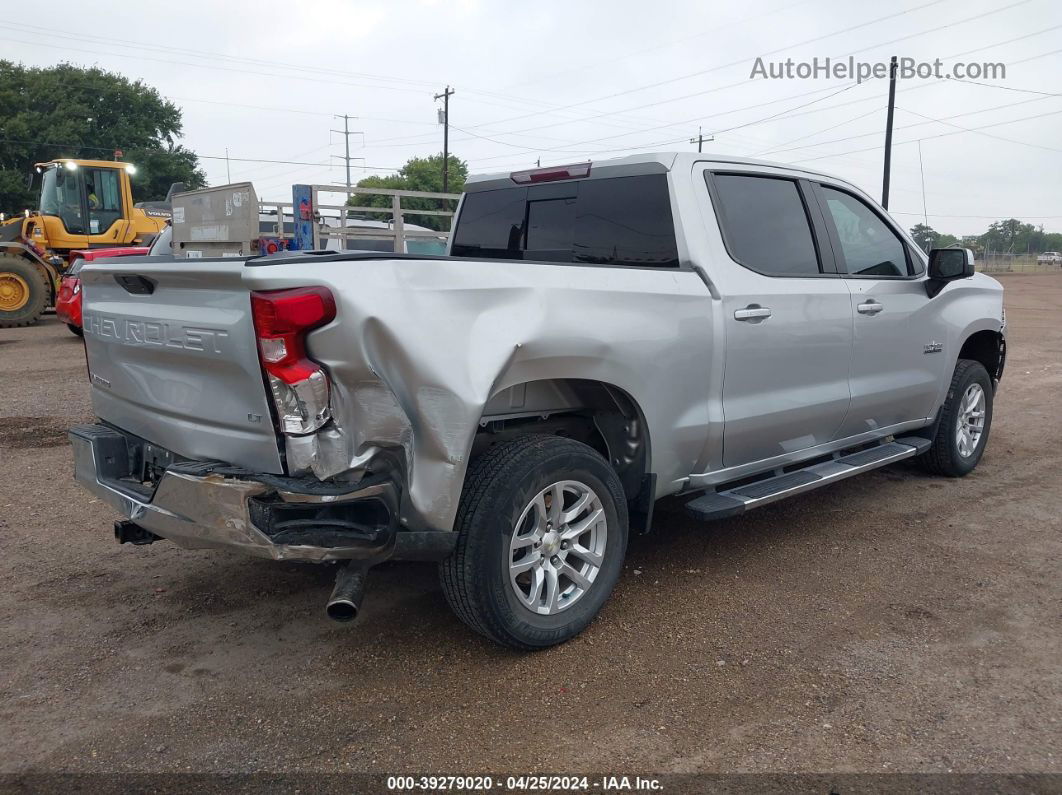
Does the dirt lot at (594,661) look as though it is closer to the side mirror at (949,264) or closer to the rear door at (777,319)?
the rear door at (777,319)

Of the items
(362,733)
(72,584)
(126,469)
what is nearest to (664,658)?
(362,733)

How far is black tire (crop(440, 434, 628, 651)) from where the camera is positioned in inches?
122

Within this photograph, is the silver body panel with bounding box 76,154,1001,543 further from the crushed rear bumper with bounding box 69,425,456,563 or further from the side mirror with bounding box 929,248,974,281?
the side mirror with bounding box 929,248,974,281

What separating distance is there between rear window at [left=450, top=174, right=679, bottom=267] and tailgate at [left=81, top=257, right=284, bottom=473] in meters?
1.93

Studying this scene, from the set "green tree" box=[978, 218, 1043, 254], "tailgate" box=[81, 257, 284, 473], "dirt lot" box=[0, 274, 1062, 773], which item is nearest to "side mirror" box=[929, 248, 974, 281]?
"dirt lot" box=[0, 274, 1062, 773]

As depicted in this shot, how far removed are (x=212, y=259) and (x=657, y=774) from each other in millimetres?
2276

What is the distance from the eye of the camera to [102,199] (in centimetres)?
1744

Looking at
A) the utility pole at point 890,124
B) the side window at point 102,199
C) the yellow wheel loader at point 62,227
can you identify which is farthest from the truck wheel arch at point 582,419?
the utility pole at point 890,124

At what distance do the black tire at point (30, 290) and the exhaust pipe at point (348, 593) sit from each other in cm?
1523

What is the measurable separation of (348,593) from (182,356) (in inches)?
42.3

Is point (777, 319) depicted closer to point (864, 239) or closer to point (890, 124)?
point (864, 239)

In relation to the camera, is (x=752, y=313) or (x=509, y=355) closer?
(x=509, y=355)

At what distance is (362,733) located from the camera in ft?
9.46

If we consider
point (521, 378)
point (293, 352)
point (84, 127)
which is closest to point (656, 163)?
point (521, 378)
